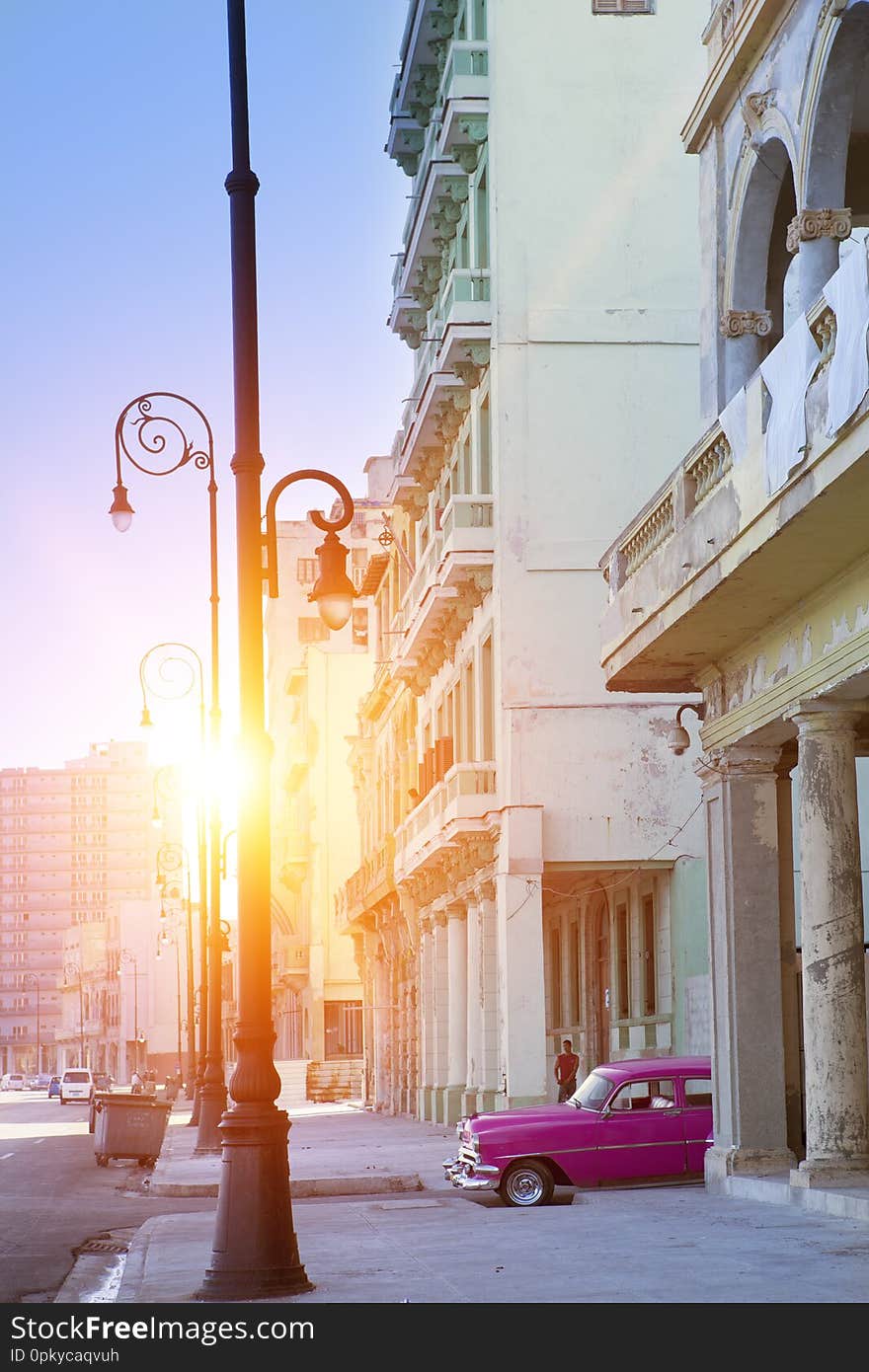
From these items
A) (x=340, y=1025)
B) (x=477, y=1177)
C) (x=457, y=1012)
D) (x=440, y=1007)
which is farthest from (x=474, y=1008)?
(x=340, y=1025)

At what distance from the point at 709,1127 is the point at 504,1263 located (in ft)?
26.8

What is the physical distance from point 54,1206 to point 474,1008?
12.7 meters

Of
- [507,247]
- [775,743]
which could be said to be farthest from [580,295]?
[775,743]

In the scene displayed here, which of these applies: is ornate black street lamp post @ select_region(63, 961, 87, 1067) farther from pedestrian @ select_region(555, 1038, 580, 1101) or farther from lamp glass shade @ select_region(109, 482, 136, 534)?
lamp glass shade @ select_region(109, 482, 136, 534)

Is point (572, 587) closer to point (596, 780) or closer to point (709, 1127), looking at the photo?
point (596, 780)

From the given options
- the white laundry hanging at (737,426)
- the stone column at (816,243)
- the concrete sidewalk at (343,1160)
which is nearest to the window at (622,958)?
the concrete sidewalk at (343,1160)

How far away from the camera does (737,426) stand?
699 inches

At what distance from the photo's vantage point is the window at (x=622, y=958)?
3588 cm

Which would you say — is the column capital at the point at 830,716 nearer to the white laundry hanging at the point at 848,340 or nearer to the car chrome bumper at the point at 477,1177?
the white laundry hanging at the point at 848,340

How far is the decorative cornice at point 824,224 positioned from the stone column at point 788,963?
5.74 metres

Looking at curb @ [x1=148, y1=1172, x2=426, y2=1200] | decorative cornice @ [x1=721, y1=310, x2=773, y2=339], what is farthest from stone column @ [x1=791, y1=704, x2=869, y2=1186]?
curb @ [x1=148, y1=1172, x2=426, y2=1200]

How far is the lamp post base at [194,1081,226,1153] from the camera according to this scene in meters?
34.9

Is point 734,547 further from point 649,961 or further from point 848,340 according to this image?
point 649,961

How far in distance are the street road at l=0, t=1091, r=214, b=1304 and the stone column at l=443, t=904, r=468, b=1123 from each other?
677 cm
